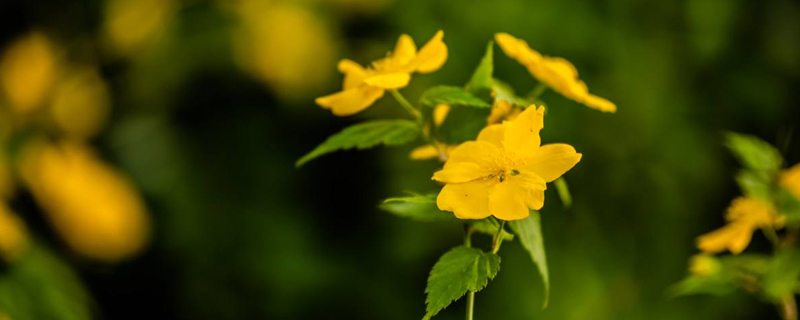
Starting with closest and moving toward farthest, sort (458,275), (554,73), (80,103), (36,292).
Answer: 1. (458,275)
2. (554,73)
3. (36,292)
4. (80,103)

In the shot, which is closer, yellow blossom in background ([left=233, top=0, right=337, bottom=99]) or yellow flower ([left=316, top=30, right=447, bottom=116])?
yellow flower ([left=316, top=30, right=447, bottom=116])

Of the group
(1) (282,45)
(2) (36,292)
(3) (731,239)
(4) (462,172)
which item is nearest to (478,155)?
(4) (462,172)

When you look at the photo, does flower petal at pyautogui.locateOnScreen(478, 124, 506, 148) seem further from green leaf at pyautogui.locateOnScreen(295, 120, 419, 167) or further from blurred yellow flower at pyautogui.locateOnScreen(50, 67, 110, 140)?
blurred yellow flower at pyautogui.locateOnScreen(50, 67, 110, 140)

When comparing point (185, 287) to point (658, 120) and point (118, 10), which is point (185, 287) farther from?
point (658, 120)

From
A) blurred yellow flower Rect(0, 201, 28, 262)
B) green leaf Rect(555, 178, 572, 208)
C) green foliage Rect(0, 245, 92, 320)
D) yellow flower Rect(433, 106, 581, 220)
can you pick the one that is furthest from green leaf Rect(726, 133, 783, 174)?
blurred yellow flower Rect(0, 201, 28, 262)

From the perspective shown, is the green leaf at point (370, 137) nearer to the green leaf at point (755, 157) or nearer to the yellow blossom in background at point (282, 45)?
the green leaf at point (755, 157)

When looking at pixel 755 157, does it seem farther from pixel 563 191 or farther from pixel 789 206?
pixel 563 191

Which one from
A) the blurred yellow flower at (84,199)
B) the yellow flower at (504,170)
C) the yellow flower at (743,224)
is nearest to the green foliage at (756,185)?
the yellow flower at (743,224)
